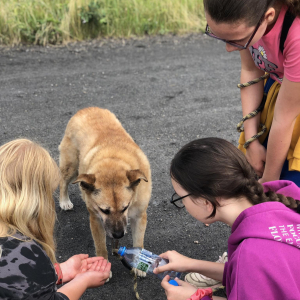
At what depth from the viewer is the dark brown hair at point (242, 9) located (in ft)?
7.22

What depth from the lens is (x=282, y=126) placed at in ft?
8.41

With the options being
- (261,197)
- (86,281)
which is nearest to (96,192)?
(86,281)

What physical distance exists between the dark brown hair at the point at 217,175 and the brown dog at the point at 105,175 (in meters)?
1.33

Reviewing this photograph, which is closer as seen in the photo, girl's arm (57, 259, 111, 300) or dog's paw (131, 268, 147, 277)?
girl's arm (57, 259, 111, 300)

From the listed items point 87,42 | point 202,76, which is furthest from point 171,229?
point 87,42

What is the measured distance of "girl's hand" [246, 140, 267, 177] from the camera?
9.71ft

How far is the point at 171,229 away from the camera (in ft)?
14.1

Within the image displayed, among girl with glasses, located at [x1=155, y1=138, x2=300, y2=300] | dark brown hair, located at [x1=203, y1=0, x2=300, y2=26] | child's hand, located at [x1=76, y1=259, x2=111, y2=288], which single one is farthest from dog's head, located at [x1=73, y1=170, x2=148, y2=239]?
dark brown hair, located at [x1=203, y1=0, x2=300, y2=26]

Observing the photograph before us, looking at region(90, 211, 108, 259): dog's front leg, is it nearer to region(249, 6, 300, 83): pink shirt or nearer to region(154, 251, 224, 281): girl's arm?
region(154, 251, 224, 281): girl's arm

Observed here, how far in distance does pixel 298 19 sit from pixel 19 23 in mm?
7763

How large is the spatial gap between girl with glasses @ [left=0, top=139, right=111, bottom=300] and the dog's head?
885 mm

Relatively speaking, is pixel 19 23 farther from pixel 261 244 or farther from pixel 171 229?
pixel 261 244

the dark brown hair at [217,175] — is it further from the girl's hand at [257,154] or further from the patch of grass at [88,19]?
the patch of grass at [88,19]

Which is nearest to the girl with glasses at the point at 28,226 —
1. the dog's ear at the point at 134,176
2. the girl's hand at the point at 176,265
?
the girl's hand at the point at 176,265
